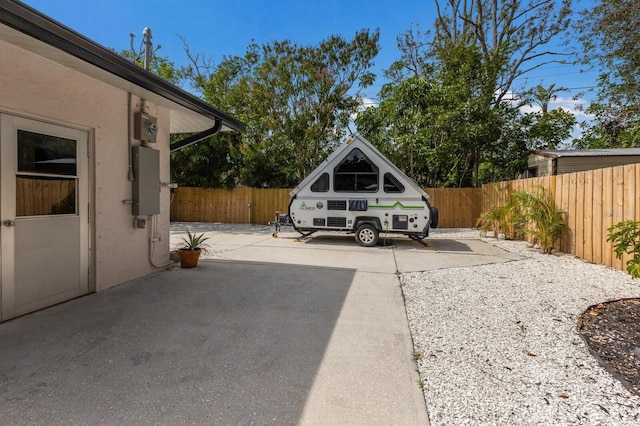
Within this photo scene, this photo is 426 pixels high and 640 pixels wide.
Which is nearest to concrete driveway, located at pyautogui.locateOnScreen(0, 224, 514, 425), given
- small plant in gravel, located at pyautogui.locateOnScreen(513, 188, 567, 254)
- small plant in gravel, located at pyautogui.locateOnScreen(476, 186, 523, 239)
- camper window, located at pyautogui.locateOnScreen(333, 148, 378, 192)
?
camper window, located at pyautogui.locateOnScreen(333, 148, 378, 192)

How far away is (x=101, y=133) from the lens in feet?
13.4

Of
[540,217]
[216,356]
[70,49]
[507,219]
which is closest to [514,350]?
[216,356]

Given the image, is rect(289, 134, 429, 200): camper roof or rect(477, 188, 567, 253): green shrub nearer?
rect(477, 188, 567, 253): green shrub

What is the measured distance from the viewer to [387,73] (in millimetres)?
18844

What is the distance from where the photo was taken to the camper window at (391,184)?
7898 millimetres

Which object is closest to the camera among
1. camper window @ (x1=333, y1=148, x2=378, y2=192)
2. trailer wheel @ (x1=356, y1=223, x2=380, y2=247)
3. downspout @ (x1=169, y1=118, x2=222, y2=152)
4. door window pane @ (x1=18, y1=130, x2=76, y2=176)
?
door window pane @ (x1=18, y1=130, x2=76, y2=176)

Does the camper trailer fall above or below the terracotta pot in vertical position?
above

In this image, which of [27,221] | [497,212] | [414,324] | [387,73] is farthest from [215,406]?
[387,73]

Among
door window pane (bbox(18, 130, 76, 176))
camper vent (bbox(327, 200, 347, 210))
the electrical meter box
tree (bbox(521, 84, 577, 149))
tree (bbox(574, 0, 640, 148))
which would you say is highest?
tree (bbox(574, 0, 640, 148))

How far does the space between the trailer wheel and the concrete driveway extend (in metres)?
3.41

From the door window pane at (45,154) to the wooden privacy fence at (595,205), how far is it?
8014 mm

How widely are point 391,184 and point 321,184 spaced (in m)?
1.83

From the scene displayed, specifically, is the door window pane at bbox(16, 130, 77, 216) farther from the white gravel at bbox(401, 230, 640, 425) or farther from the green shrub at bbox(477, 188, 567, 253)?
the green shrub at bbox(477, 188, 567, 253)

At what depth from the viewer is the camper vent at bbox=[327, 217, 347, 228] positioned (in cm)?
832
